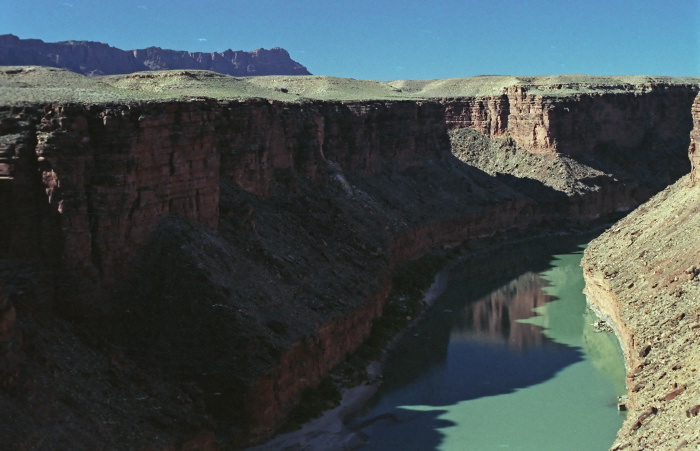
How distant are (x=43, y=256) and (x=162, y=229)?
4.70 m

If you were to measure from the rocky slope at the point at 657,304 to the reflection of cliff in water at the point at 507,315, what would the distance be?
362 centimetres

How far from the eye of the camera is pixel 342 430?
106 ft

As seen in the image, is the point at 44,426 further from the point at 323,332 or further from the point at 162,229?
the point at 323,332

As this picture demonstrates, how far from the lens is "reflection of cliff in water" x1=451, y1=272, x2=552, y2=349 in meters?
44.3

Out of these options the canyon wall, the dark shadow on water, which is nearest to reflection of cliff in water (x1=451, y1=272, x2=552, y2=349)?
the dark shadow on water

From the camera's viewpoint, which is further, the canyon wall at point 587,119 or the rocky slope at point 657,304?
the canyon wall at point 587,119

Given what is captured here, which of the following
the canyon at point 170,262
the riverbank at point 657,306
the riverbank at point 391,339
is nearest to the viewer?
the canyon at point 170,262

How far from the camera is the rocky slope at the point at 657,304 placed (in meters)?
26.5

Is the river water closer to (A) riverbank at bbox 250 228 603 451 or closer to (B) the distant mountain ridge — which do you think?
(A) riverbank at bbox 250 228 603 451

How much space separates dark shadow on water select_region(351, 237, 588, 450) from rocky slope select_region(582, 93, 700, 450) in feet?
12.3

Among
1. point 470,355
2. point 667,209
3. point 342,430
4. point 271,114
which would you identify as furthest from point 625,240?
point 342,430

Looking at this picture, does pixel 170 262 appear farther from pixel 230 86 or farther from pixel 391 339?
pixel 230 86

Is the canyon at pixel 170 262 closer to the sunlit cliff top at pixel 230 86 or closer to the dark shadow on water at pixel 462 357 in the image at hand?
the sunlit cliff top at pixel 230 86

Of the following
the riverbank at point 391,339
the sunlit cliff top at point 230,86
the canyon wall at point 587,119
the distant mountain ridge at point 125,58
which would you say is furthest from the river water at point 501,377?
Result: the distant mountain ridge at point 125,58
